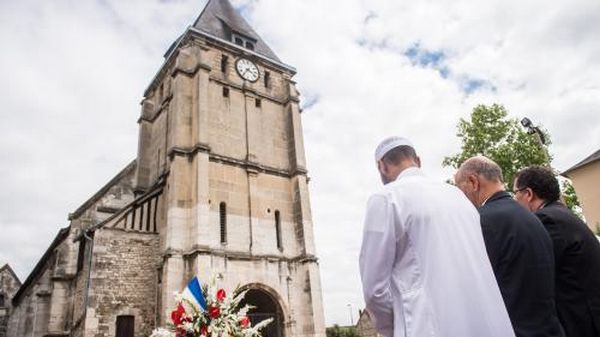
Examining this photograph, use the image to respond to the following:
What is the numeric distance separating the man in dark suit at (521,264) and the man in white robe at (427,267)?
1.38ft

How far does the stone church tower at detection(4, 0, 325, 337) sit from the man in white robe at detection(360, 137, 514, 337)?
13.9m

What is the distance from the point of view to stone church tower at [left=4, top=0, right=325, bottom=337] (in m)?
15.7

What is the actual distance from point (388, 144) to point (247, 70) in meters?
20.3

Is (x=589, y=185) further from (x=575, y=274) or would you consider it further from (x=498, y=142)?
(x=575, y=274)

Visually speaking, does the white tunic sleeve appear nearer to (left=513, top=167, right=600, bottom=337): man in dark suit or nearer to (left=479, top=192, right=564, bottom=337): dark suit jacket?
(left=479, top=192, right=564, bottom=337): dark suit jacket

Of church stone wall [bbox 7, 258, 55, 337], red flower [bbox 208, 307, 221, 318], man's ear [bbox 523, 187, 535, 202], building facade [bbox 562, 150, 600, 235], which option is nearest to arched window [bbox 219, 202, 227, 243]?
church stone wall [bbox 7, 258, 55, 337]

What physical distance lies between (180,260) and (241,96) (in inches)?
356

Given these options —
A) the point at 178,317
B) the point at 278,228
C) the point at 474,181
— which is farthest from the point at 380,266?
the point at 278,228

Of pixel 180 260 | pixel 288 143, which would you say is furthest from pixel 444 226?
pixel 288 143

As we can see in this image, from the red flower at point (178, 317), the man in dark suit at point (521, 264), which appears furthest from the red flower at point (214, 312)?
the man in dark suit at point (521, 264)

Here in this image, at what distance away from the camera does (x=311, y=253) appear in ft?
61.2

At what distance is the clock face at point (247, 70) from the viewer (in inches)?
852

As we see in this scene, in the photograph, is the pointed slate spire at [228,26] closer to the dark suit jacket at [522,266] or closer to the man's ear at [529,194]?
the man's ear at [529,194]

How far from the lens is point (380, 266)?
214 centimetres
